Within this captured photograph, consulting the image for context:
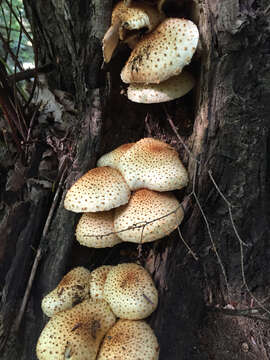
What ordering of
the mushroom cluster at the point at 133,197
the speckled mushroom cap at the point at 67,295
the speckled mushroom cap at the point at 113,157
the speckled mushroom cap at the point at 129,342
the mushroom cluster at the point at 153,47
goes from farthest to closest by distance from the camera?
the speckled mushroom cap at the point at 113,157 < the speckled mushroom cap at the point at 67,295 < the mushroom cluster at the point at 133,197 < the mushroom cluster at the point at 153,47 < the speckled mushroom cap at the point at 129,342

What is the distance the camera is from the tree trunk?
185cm

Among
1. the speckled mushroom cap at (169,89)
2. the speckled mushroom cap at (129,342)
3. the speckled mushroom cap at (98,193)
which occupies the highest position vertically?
the speckled mushroom cap at (169,89)

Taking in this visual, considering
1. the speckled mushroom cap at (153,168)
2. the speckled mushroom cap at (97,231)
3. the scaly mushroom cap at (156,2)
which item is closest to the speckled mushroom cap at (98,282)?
Result: the speckled mushroom cap at (97,231)

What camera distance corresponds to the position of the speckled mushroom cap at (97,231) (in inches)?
85.9

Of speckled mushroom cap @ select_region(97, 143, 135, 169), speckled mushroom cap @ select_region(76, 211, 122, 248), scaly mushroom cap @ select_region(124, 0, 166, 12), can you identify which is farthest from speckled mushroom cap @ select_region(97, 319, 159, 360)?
scaly mushroom cap @ select_region(124, 0, 166, 12)

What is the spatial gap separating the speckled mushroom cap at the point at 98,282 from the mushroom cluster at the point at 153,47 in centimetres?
137

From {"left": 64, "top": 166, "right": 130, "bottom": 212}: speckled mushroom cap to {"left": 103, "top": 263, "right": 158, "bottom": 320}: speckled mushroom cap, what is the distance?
520 millimetres

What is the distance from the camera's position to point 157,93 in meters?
2.12

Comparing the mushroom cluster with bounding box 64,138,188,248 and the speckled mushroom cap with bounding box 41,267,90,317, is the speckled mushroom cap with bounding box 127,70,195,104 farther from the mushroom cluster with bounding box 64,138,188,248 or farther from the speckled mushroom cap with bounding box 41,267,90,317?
the speckled mushroom cap with bounding box 41,267,90,317

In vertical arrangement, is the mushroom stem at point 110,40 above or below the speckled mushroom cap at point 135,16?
below

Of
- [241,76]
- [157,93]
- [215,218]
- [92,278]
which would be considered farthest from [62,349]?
[241,76]

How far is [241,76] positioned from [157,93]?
1.93ft

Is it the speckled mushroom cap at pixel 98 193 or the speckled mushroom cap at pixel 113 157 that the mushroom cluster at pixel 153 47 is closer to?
the speckled mushroom cap at pixel 113 157

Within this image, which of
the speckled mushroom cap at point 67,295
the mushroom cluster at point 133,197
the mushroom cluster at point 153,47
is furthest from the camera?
the speckled mushroom cap at point 67,295
